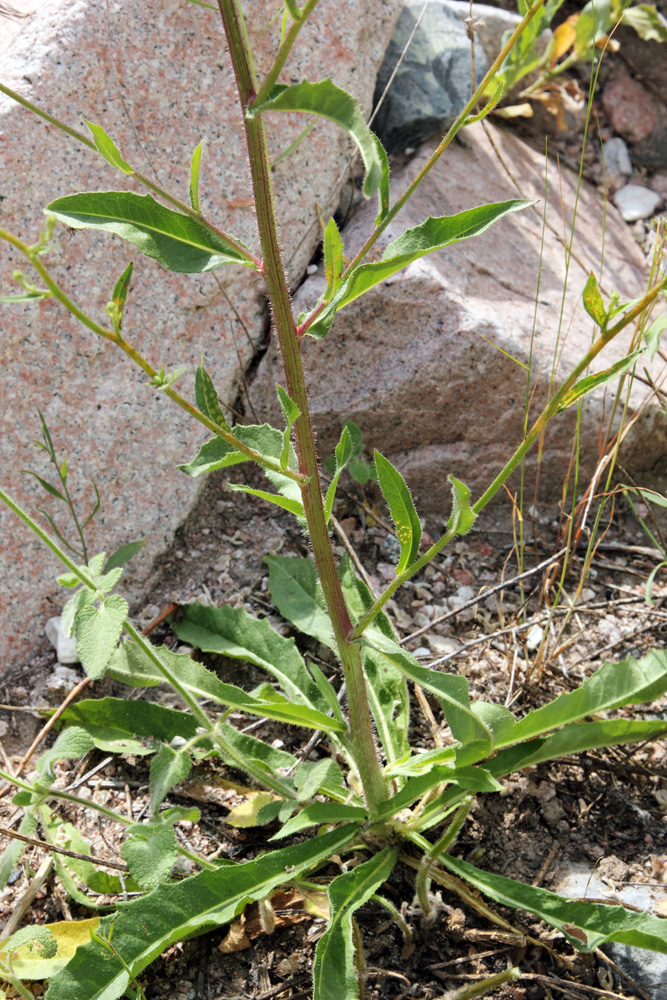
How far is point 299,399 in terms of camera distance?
1.37m

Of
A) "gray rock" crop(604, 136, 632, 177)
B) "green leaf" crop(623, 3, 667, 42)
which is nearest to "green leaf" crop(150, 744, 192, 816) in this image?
"gray rock" crop(604, 136, 632, 177)

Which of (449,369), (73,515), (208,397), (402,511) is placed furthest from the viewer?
(449,369)

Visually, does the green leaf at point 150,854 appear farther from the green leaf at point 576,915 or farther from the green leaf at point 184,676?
the green leaf at point 576,915

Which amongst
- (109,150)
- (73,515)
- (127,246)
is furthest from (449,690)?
(127,246)

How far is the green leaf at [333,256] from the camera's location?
121 centimetres

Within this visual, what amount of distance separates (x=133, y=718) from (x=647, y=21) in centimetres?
354

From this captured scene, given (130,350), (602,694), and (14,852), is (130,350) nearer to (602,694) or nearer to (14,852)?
(14,852)

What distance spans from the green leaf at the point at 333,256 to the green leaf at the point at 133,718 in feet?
3.68

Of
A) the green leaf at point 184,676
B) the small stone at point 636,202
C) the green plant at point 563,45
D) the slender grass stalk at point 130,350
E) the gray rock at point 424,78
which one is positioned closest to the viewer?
the slender grass stalk at point 130,350

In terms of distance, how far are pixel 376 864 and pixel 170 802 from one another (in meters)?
0.56

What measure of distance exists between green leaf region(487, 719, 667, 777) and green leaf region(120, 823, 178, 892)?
70 centimetres

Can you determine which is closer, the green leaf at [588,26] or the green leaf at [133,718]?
the green leaf at [133,718]

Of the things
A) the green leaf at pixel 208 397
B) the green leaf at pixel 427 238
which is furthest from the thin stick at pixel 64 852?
the green leaf at pixel 427 238

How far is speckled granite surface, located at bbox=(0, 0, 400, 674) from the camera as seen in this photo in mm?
2111
